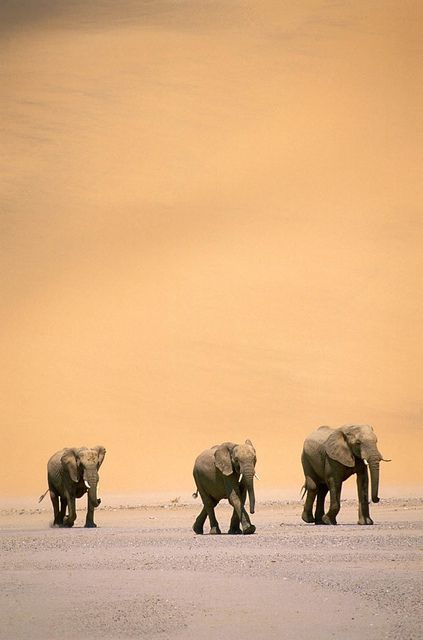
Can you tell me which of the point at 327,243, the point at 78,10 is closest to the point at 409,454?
the point at 327,243

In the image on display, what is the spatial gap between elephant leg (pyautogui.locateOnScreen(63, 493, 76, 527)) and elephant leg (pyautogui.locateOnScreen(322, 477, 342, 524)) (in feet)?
16.1

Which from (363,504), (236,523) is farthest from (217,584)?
(363,504)

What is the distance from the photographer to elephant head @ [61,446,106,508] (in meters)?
27.0

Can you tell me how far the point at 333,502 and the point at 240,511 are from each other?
259 centimetres

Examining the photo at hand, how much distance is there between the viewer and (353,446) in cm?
2455

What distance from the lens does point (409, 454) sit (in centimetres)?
5169

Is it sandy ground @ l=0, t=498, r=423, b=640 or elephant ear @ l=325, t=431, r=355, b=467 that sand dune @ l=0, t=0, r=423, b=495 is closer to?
elephant ear @ l=325, t=431, r=355, b=467

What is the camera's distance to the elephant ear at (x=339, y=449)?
80.7 feet

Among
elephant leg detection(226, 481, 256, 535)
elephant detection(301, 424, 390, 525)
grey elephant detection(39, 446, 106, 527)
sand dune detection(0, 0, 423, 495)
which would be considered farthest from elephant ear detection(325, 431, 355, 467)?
sand dune detection(0, 0, 423, 495)

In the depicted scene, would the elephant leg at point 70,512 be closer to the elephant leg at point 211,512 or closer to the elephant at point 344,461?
the elephant leg at point 211,512

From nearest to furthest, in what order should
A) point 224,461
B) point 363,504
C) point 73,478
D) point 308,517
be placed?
point 224,461, point 363,504, point 308,517, point 73,478

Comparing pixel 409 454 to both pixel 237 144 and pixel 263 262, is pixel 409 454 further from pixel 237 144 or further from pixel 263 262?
pixel 237 144

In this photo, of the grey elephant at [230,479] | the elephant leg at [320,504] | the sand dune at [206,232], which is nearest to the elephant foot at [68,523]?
the grey elephant at [230,479]

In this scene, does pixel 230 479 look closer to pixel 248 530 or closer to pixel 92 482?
pixel 248 530
